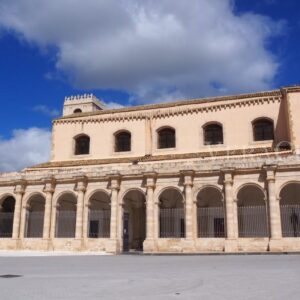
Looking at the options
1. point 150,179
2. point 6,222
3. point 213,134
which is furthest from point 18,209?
point 213,134

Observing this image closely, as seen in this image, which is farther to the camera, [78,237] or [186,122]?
[186,122]

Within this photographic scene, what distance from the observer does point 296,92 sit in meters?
26.3

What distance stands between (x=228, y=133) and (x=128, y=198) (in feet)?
28.5

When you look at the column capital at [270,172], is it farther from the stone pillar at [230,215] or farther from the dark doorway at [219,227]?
the dark doorway at [219,227]

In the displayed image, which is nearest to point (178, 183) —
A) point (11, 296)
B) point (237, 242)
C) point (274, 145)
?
point (237, 242)

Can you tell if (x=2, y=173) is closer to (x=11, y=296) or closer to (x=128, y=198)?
(x=128, y=198)

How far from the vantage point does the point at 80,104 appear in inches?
2242

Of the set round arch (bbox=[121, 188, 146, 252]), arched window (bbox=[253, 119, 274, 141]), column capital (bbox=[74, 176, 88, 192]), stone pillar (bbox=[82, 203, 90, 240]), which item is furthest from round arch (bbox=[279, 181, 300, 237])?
column capital (bbox=[74, 176, 88, 192])

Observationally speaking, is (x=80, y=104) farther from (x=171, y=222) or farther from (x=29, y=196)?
(x=171, y=222)

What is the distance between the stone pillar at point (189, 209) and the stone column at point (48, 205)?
8.87m

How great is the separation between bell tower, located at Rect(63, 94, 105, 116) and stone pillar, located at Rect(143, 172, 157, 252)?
3419cm

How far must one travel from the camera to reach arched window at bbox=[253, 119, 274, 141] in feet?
91.5

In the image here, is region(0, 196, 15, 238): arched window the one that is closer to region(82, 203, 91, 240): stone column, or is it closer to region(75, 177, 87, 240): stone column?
region(75, 177, 87, 240): stone column

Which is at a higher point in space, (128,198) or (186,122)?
(186,122)
